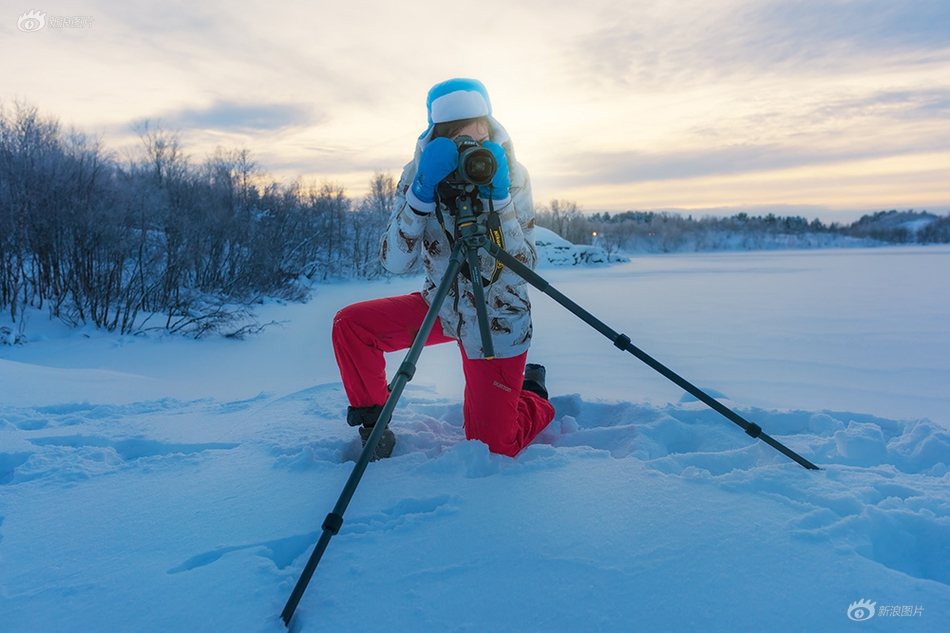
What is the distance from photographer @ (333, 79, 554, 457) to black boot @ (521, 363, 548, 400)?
0.32m

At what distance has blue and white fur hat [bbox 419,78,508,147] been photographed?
193 centimetres

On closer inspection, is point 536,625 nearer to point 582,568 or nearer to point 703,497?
point 582,568

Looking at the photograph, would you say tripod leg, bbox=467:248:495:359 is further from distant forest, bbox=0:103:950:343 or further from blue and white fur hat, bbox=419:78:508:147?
distant forest, bbox=0:103:950:343

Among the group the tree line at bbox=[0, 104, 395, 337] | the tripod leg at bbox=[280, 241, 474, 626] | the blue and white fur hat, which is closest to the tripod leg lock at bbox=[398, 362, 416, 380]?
the tripod leg at bbox=[280, 241, 474, 626]

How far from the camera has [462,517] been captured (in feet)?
4.68

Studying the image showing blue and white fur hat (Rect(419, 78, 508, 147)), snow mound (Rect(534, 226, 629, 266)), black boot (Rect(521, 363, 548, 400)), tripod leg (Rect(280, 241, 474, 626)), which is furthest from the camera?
snow mound (Rect(534, 226, 629, 266))

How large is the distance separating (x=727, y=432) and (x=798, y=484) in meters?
0.60

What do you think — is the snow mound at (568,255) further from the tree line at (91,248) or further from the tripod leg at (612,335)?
the tripod leg at (612,335)

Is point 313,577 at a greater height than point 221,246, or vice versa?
point 221,246

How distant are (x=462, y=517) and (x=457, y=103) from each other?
1.45 metres

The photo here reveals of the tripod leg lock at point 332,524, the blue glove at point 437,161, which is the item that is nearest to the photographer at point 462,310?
the blue glove at point 437,161

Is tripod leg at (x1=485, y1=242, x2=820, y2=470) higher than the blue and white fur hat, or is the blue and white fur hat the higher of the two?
the blue and white fur hat

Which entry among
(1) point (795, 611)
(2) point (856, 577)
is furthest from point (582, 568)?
(2) point (856, 577)

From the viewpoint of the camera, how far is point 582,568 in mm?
1217
